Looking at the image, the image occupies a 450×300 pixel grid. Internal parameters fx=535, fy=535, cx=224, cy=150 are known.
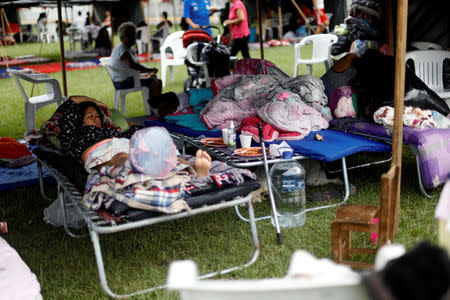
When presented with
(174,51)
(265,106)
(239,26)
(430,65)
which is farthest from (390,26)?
(174,51)

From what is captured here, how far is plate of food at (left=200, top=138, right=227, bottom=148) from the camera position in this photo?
181 inches

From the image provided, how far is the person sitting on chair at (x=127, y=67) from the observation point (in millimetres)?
7609

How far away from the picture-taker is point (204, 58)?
25.3 feet

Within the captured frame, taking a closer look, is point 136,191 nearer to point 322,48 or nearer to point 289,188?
point 289,188

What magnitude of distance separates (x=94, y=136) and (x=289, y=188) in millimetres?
1601

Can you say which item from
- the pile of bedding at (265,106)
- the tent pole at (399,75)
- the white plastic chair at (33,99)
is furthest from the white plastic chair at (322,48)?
the tent pole at (399,75)

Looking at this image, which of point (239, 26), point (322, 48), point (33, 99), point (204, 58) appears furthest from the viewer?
point (239, 26)

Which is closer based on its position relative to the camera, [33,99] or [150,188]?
[150,188]

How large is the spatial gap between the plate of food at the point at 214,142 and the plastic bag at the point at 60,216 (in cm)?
124

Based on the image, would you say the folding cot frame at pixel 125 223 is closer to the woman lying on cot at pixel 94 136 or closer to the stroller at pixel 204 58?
the woman lying on cot at pixel 94 136

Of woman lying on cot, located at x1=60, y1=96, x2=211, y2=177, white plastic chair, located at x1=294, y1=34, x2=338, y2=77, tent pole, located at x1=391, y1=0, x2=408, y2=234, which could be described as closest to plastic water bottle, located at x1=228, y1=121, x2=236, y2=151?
woman lying on cot, located at x1=60, y1=96, x2=211, y2=177

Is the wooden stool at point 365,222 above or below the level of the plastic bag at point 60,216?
above

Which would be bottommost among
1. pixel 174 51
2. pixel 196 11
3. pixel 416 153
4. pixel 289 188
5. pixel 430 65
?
pixel 289 188

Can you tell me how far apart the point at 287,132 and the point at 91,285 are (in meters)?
2.18
